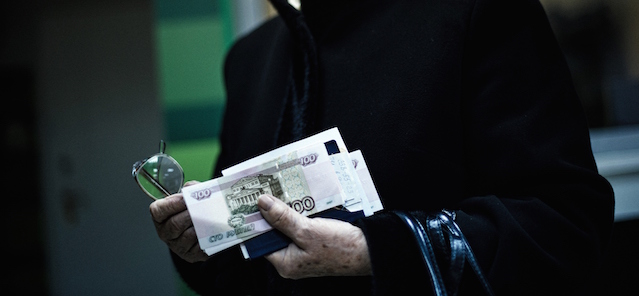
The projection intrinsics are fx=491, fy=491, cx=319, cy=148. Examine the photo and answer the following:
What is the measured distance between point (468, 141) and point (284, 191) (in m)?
0.36

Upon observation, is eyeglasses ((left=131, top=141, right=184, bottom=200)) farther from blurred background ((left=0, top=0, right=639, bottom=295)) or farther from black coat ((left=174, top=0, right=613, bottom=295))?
blurred background ((left=0, top=0, right=639, bottom=295))

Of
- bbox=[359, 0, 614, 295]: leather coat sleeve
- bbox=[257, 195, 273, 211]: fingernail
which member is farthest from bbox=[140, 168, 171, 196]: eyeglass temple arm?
bbox=[359, 0, 614, 295]: leather coat sleeve

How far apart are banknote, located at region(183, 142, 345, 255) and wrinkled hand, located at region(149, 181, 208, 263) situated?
4 cm

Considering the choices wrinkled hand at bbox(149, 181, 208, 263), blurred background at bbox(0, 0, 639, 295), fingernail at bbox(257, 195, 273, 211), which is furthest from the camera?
blurred background at bbox(0, 0, 639, 295)

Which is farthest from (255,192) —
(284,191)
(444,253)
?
(444,253)

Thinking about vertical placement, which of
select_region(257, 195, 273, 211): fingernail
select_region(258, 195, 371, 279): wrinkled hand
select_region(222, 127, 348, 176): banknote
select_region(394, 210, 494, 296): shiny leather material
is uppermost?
select_region(222, 127, 348, 176): banknote

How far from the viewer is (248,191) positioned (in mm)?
817

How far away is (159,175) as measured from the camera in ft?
2.95

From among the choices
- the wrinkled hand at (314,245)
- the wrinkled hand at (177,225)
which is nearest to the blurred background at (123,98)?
the wrinkled hand at (177,225)

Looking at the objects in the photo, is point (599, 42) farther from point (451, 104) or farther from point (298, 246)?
point (298, 246)

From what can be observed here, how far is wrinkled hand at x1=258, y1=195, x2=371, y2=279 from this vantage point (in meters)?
0.73

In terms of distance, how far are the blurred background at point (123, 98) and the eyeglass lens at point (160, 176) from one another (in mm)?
1514

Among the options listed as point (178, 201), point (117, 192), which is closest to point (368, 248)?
point (178, 201)

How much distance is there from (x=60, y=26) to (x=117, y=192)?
4.35ft
